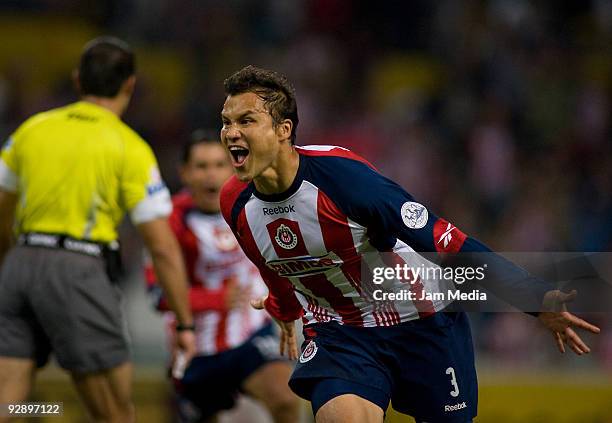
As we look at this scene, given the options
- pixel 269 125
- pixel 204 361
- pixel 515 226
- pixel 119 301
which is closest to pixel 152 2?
pixel 515 226

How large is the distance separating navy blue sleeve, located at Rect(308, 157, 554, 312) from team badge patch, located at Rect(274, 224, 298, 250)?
253 mm

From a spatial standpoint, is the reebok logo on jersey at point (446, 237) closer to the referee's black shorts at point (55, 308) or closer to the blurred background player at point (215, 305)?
the referee's black shorts at point (55, 308)

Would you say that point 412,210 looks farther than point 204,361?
No

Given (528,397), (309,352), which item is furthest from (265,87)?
(528,397)

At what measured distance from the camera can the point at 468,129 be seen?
12.3 metres

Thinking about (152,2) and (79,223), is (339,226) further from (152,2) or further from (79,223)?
(152,2)

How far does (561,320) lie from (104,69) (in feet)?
9.26

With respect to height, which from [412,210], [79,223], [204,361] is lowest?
[204,361]

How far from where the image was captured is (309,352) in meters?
5.09

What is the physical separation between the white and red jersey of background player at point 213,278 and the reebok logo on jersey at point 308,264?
7.49ft

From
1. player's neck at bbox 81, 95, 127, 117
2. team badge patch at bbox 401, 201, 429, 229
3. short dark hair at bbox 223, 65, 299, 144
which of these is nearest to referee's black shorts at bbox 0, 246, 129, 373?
player's neck at bbox 81, 95, 127, 117

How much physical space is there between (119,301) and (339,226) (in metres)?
1.72

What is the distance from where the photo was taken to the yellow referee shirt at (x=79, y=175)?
5.80 m

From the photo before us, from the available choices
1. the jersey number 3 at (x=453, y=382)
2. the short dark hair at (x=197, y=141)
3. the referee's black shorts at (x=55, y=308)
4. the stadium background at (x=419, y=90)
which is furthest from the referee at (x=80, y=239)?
the stadium background at (x=419, y=90)
